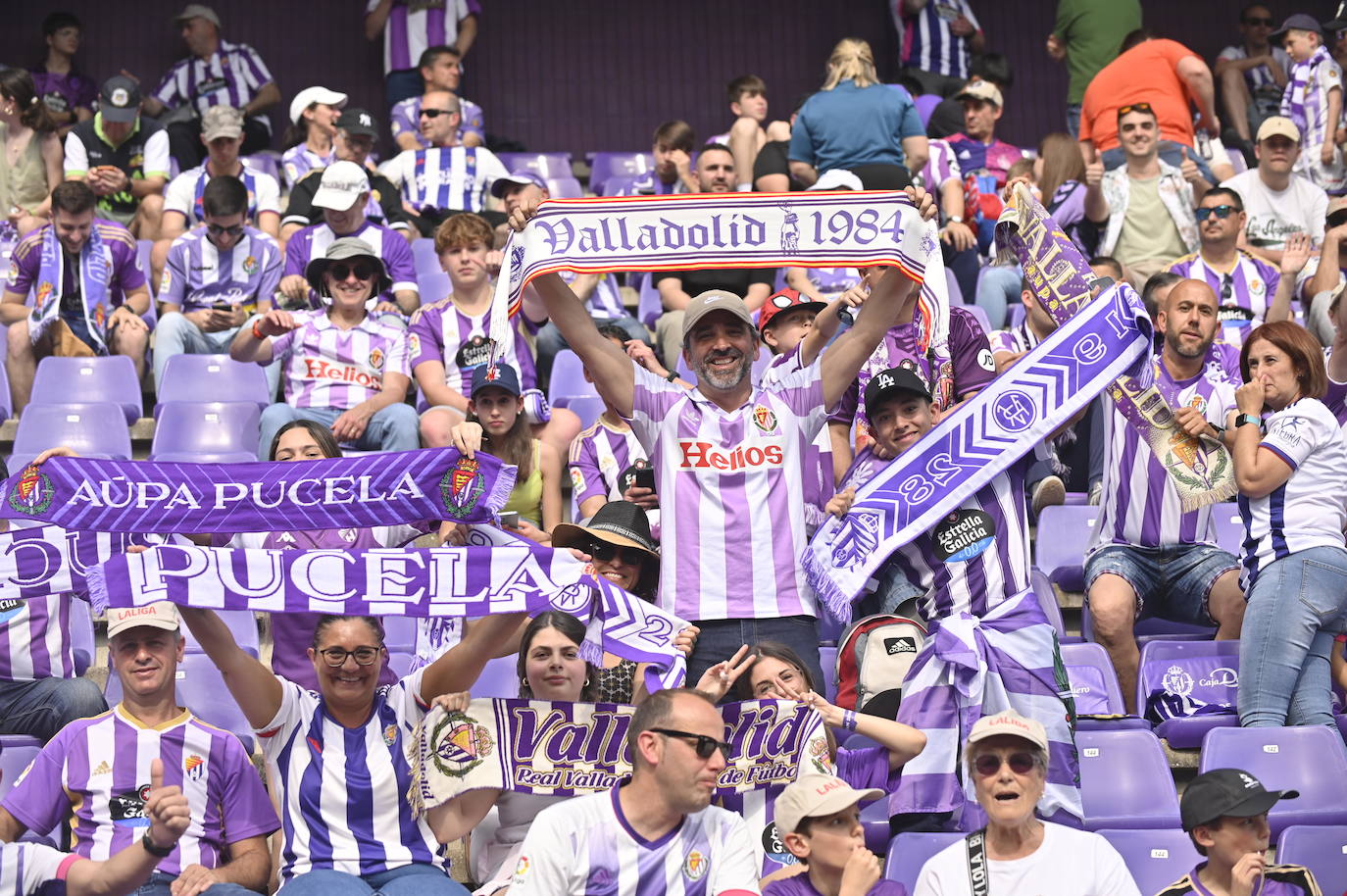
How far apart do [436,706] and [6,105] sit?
20.9ft

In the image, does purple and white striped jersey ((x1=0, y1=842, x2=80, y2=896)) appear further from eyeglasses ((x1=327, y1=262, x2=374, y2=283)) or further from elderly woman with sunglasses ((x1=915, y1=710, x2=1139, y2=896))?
eyeglasses ((x1=327, y1=262, x2=374, y2=283))

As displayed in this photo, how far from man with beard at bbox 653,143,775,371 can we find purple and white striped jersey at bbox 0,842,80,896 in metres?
4.28

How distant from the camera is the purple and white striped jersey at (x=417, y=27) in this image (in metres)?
12.5

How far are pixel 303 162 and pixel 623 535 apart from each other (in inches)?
223

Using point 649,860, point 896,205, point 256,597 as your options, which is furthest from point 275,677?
point 896,205

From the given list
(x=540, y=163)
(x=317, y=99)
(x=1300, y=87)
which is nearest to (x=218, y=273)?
(x=317, y=99)

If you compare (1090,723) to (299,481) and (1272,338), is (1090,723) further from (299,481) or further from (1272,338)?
(299,481)

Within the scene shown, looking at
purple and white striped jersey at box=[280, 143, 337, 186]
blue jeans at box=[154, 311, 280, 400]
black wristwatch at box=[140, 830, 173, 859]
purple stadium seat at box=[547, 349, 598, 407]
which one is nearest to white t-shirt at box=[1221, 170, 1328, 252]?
purple stadium seat at box=[547, 349, 598, 407]

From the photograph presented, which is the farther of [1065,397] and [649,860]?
[1065,397]

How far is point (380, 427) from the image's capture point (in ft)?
25.4

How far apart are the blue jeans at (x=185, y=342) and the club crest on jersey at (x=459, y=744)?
3.70 m

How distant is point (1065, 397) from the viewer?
6258 millimetres

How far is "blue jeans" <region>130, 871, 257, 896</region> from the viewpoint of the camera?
503 cm

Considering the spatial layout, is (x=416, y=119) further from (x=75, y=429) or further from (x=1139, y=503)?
(x=1139, y=503)
